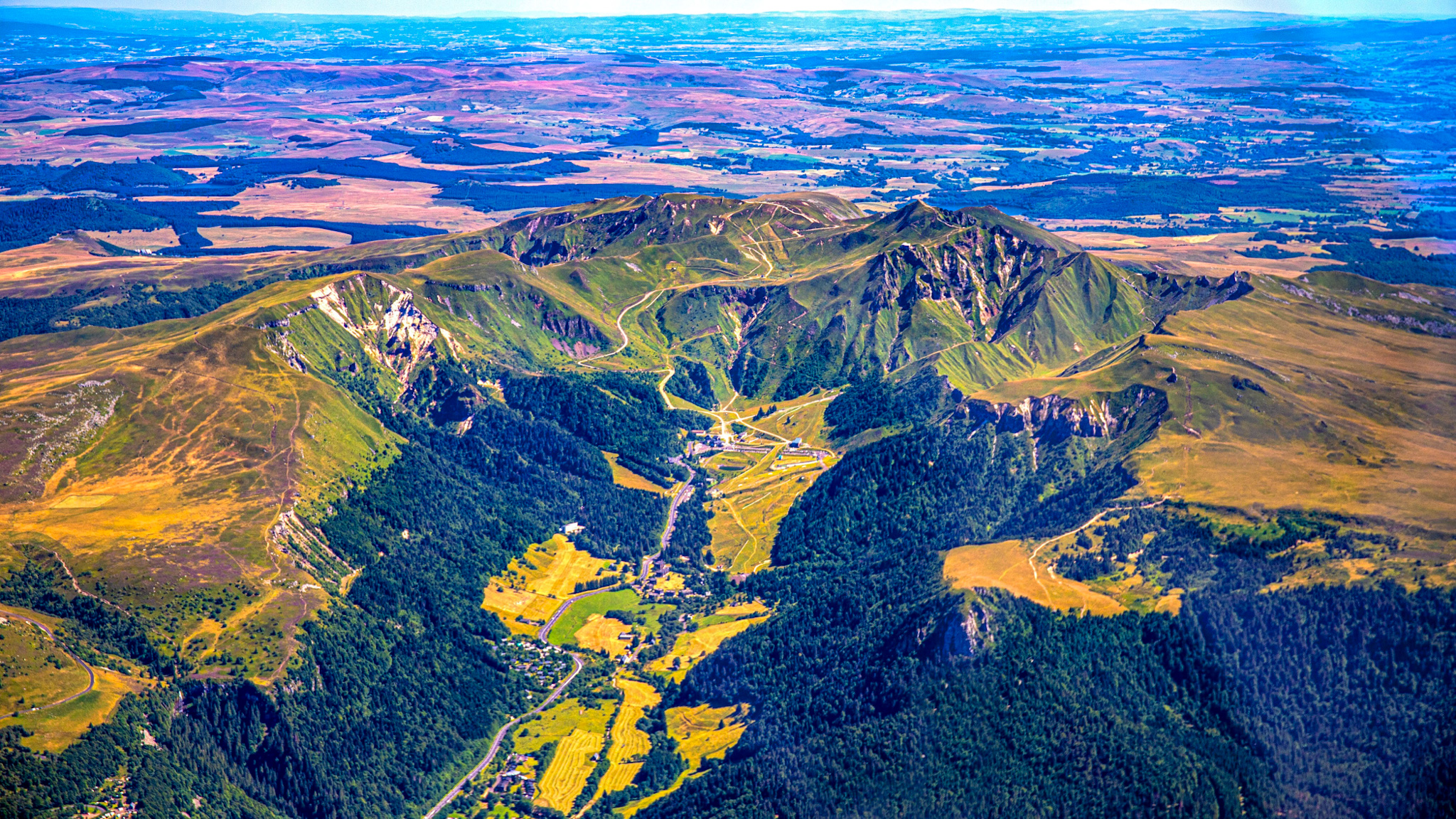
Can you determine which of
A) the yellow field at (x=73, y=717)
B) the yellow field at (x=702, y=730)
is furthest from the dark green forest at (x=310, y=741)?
the yellow field at (x=702, y=730)

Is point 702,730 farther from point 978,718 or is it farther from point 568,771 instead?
point 978,718

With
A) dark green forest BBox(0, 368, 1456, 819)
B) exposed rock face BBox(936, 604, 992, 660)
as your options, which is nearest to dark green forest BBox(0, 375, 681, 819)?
dark green forest BBox(0, 368, 1456, 819)

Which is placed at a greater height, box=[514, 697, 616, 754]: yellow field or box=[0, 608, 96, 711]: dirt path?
box=[0, 608, 96, 711]: dirt path

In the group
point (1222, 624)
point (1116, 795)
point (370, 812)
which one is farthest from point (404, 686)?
point (1222, 624)

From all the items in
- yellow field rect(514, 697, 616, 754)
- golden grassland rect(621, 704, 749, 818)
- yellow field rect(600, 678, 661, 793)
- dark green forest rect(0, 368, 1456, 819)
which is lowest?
yellow field rect(514, 697, 616, 754)

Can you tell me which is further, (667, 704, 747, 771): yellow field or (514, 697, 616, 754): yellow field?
(514, 697, 616, 754): yellow field

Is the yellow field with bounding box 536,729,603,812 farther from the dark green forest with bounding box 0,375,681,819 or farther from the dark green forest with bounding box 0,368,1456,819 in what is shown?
the dark green forest with bounding box 0,375,681,819

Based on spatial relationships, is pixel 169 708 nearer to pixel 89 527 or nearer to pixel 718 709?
pixel 89 527

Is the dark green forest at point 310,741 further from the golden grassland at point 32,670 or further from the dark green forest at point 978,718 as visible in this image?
the golden grassland at point 32,670
